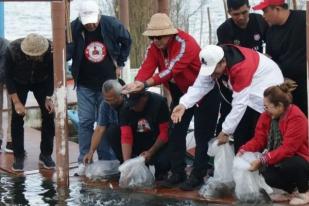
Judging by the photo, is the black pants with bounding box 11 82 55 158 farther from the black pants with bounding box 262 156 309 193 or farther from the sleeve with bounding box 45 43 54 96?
the black pants with bounding box 262 156 309 193

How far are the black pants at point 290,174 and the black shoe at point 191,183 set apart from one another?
91 cm

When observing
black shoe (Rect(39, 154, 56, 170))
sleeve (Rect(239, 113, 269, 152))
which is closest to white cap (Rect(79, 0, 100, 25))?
black shoe (Rect(39, 154, 56, 170))

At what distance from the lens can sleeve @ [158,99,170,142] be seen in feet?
25.3

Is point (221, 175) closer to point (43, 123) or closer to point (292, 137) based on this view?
point (292, 137)

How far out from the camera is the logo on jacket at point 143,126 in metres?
7.83

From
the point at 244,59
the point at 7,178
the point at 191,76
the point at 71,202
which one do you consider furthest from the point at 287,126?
the point at 7,178

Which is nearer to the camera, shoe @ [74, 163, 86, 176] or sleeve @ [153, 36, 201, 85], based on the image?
sleeve @ [153, 36, 201, 85]

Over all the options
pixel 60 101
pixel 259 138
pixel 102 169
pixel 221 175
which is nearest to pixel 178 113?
Result: pixel 221 175

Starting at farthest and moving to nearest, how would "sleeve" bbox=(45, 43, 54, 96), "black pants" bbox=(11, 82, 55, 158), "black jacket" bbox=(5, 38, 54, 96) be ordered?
"black pants" bbox=(11, 82, 55, 158) < "sleeve" bbox=(45, 43, 54, 96) < "black jacket" bbox=(5, 38, 54, 96)

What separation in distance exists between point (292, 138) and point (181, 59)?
1470 millimetres

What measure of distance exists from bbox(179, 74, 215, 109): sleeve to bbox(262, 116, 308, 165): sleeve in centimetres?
101

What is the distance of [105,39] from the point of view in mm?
8461

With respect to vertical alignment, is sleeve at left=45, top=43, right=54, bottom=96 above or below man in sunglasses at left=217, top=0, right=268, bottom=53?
below


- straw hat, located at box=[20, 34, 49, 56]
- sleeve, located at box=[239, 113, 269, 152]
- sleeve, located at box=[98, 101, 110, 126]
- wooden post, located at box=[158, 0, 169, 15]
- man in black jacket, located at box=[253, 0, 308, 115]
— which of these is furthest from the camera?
wooden post, located at box=[158, 0, 169, 15]
